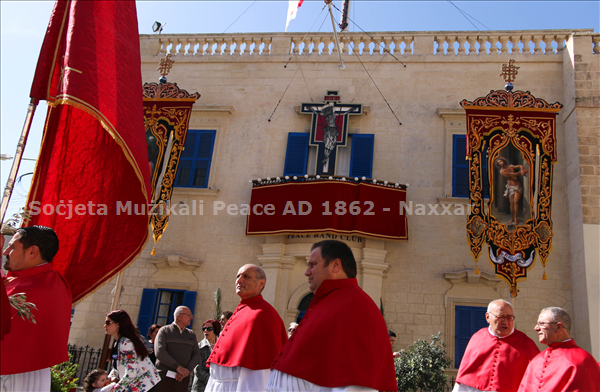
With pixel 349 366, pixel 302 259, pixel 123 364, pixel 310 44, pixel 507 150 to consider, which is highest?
pixel 310 44

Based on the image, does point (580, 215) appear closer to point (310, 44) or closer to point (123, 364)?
point (310, 44)

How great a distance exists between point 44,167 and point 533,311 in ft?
33.0

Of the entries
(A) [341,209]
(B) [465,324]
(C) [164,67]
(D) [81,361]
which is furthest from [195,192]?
(B) [465,324]

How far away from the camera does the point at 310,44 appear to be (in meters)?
13.5

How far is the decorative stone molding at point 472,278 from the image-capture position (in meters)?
10.8

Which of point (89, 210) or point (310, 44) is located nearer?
point (89, 210)

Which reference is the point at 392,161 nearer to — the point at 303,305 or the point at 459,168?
the point at 459,168

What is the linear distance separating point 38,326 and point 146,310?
364 inches

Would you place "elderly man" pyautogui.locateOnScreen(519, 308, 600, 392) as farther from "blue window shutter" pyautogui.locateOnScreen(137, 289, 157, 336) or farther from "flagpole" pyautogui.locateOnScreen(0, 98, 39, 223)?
"blue window shutter" pyautogui.locateOnScreen(137, 289, 157, 336)

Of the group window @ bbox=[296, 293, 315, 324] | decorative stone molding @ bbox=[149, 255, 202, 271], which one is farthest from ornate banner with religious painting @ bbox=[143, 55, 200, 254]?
window @ bbox=[296, 293, 315, 324]

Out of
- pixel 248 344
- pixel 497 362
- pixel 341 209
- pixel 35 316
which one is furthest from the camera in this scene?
pixel 341 209

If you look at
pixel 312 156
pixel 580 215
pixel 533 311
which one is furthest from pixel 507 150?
pixel 312 156

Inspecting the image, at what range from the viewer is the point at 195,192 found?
1238 centimetres

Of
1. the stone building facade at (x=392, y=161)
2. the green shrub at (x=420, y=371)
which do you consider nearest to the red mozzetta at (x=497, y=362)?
the green shrub at (x=420, y=371)
